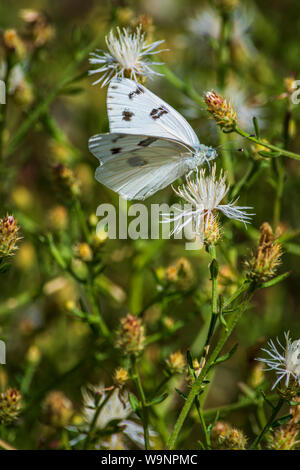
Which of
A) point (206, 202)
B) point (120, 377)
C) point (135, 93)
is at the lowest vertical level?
point (120, 377)

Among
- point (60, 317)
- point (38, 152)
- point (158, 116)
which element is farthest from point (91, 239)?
point (38, 152)

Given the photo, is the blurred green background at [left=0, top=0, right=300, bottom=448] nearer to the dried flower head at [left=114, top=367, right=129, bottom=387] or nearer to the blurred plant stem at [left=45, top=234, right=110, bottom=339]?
the blurred plant stem at [left=45, top=234, right=110, bottom=339]

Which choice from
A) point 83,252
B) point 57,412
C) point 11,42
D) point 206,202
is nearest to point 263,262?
point 206,202

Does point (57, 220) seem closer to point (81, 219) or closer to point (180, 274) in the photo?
point (81, 219)

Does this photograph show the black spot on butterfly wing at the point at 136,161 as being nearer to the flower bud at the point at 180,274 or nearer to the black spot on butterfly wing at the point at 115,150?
the black spot on butterfly wing at the point at 115,150

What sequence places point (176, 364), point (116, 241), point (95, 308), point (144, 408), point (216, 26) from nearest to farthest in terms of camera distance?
point (144, 408), point (176, 364), point (95, 308), point (116, 241), point (216, 26)

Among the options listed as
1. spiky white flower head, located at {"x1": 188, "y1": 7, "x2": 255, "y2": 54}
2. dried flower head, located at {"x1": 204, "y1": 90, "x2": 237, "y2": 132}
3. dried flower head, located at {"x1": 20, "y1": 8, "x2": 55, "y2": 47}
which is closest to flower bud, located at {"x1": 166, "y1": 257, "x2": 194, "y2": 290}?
dried flower head, located at {"x1": 204, "y1": 90, "x2": 237, "y2": 132}

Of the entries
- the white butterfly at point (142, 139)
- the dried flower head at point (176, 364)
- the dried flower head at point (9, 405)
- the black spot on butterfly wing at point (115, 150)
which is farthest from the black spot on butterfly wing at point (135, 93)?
the dried flower head at point (9, 405)

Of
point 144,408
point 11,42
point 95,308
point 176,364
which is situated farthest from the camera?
point 11,42

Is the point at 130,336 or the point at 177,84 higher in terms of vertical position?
the point at 177,84
